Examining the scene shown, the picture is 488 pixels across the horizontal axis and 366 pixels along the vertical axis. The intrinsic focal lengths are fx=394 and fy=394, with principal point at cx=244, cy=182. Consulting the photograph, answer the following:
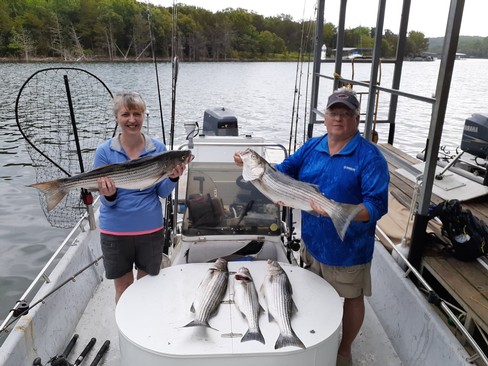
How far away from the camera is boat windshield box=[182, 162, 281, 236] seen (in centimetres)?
348

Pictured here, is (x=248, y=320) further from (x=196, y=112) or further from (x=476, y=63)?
(x=476, y=63)

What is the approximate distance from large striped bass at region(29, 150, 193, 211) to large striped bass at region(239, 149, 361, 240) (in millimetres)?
474

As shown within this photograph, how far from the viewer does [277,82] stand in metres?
32.5

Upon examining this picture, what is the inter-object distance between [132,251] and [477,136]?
572 centimetres

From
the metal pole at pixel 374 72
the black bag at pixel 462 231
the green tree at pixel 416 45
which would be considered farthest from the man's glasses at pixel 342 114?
the green tree at pixel 416 45

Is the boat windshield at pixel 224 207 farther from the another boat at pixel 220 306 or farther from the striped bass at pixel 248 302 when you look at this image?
the striped bass at pixel 248 302

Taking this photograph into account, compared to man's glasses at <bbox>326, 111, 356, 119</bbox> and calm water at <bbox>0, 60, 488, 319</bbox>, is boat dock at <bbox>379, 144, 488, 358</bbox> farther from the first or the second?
calm water at <bbox>0, 60, 488, 319</bbox>

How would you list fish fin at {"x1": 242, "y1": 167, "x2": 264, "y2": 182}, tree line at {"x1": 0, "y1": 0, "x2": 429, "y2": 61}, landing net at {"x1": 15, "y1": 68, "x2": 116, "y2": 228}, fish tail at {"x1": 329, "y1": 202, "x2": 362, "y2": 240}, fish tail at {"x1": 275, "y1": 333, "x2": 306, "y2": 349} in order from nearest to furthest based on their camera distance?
fish tail at {"x1": 275, "y1": 333, "x2": 306, "y2": 349}
fish tail at {"x1": 329, "y1": 202, "x2": 362, "y2": 240}
fish fin at {"x1": 242, "y1": 167, "x2": 264, "y2": 182}
landing net at {"x1": 15, "y1": 68, "x2": 116, "y2": 228}
tree line at {"x1": 0, "y1": 0, "x2": 429, "y2": 61}

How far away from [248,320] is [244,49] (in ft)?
139

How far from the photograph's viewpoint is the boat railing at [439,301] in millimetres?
2404

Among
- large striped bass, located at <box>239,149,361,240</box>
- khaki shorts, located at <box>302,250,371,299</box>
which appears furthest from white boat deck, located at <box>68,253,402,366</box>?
large striped bass, located at <box>239,149,361,240</box>

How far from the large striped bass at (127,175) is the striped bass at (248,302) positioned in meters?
0.88

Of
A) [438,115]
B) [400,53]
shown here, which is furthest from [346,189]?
[400,53]

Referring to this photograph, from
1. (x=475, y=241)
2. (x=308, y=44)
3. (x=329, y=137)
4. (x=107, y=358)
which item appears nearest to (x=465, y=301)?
(x=475, y=241)
